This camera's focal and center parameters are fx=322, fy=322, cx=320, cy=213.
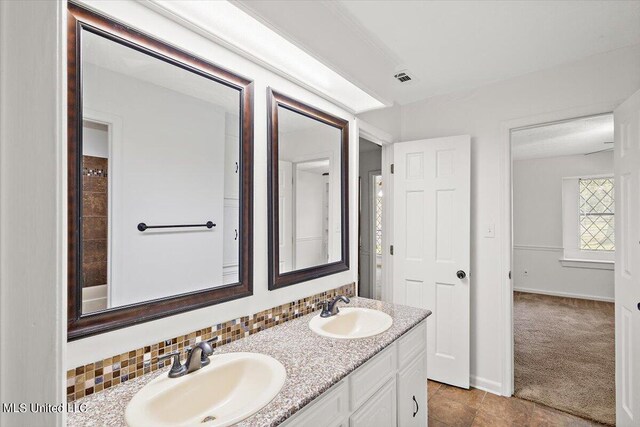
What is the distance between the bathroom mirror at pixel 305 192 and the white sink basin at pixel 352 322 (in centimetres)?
26

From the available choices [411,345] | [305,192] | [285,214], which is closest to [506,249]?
[411,345]

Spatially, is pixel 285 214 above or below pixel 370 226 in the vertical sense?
above

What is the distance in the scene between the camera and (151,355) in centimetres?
112

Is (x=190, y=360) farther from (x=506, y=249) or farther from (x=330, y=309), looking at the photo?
(x=506, y=249)

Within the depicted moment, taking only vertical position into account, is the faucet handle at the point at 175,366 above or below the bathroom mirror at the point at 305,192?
below

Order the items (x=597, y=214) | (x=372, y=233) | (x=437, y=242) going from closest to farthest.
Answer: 1. (x=437, y=242)
2. (x=372, y=233)
3. (x=597, y=214)

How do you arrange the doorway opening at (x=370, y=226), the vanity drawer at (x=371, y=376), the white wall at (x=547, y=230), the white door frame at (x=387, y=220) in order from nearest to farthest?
the vanity drawer at (x=371, y=376) → the white door frame at (x=387, y=220) → the doorway opening at (x=370, y=226) → the white wall at (x=547, y=230)

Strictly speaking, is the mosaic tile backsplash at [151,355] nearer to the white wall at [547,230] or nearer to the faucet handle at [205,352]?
the faucet handle at [205,352]

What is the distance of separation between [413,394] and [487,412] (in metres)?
0.98

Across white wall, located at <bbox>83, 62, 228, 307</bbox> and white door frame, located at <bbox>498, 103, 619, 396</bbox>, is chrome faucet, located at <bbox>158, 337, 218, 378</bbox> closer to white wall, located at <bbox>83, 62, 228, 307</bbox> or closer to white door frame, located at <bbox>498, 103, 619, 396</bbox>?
white wall, located at <bbox>83, 62, 228, 307</bbox>

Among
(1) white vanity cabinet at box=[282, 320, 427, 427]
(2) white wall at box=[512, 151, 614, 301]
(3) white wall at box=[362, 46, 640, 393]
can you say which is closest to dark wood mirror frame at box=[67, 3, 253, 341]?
(1) white vanity cabinet at box=[282, 320, 427, 427]

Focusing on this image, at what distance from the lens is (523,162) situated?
19.5 ft

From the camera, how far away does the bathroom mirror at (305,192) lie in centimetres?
165
